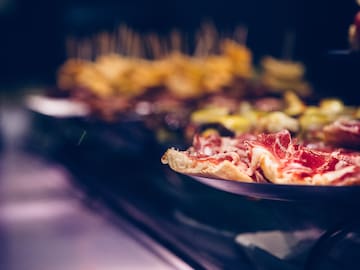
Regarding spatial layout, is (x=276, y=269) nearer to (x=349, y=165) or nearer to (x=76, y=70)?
(x=349, y=165)

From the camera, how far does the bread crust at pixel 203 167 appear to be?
6.10 ft

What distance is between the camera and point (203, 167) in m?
1.92

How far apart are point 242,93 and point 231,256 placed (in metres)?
2.54

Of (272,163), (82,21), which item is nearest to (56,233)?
(272,163)

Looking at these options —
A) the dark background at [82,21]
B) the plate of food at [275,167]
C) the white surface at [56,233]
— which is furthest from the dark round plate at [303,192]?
the dark background at [82,21]

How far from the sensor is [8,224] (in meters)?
3.51

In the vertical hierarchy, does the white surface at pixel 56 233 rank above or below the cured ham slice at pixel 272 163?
below

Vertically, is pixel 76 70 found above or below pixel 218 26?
below

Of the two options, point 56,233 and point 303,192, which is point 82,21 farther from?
point 303,192

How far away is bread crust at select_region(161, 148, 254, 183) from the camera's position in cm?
186

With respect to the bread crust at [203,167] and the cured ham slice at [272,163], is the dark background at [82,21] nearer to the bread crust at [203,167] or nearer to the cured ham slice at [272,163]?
the cured ham slice at [272,163]

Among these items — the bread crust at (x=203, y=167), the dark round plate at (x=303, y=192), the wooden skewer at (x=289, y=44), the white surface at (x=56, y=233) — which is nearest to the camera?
the dark round plate at (x=303, y=192)

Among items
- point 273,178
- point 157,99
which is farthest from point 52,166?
point 273,178

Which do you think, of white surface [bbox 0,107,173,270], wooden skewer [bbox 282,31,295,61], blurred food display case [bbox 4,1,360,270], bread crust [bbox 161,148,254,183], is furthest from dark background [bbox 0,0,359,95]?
bread crust [bbox 161,148,254,183]
